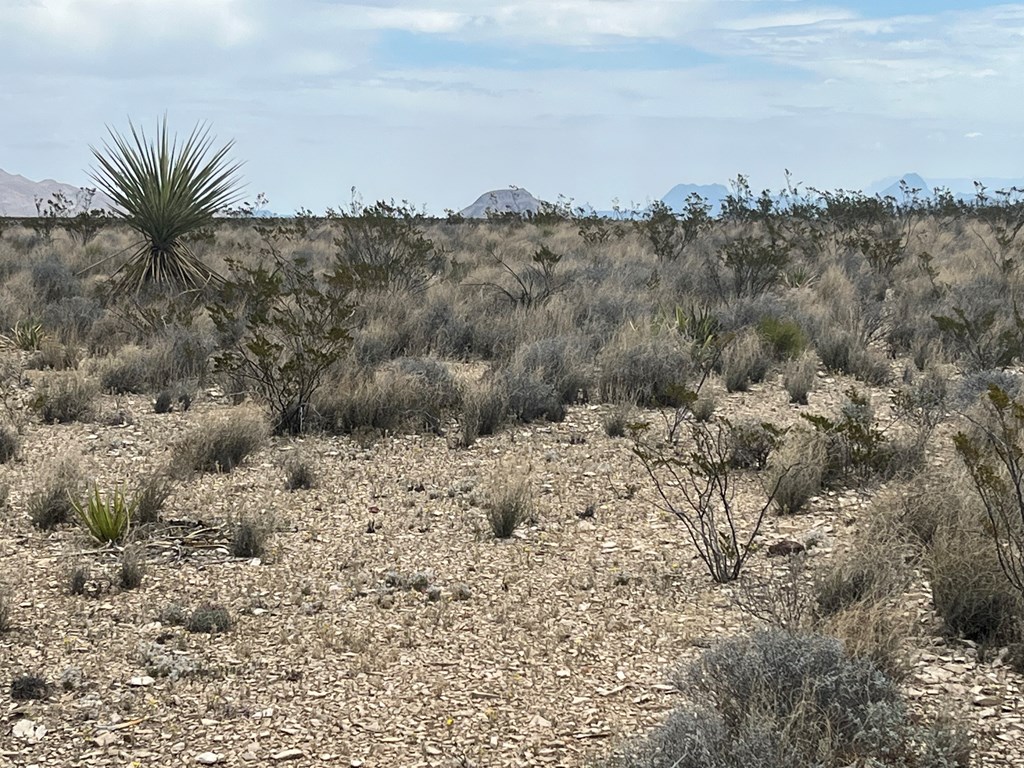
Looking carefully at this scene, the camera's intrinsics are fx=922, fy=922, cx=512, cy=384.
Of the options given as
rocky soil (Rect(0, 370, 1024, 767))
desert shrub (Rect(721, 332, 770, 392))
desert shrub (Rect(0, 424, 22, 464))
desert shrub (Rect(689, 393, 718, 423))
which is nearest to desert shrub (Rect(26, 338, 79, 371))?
desert shrub (Rect(0, 424, 22, 464))

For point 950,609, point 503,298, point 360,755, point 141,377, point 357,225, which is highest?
point 357,225

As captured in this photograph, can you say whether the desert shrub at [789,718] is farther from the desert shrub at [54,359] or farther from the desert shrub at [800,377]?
the desert shrub at [54,359]

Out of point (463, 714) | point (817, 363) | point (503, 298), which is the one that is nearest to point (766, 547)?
point (463, 714)

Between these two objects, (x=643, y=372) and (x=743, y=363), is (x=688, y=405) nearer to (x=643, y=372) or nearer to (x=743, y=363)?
(x=643, y=372)

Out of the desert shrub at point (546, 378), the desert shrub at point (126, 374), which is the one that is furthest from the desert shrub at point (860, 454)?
the desert shrub at point (126, 374)

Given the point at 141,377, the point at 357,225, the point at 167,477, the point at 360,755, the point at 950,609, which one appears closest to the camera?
the point at 360,755

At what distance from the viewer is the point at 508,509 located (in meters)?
5.80

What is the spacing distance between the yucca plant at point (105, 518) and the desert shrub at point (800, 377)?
6398mm

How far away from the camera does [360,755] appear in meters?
3.46

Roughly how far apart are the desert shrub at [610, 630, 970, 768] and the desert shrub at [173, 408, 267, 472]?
461cm

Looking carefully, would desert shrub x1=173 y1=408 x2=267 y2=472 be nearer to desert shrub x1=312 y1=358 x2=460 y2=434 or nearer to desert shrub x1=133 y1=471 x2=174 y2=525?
desert shrub x1=133 y1=471 x2=174 y2=525

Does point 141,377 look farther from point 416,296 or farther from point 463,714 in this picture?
point 463,714

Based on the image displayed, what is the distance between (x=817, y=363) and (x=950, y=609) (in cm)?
670

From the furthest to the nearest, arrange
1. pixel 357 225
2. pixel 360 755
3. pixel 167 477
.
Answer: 1. pixel 357 225
2. pixel 167 477
3. pixel 360 755
